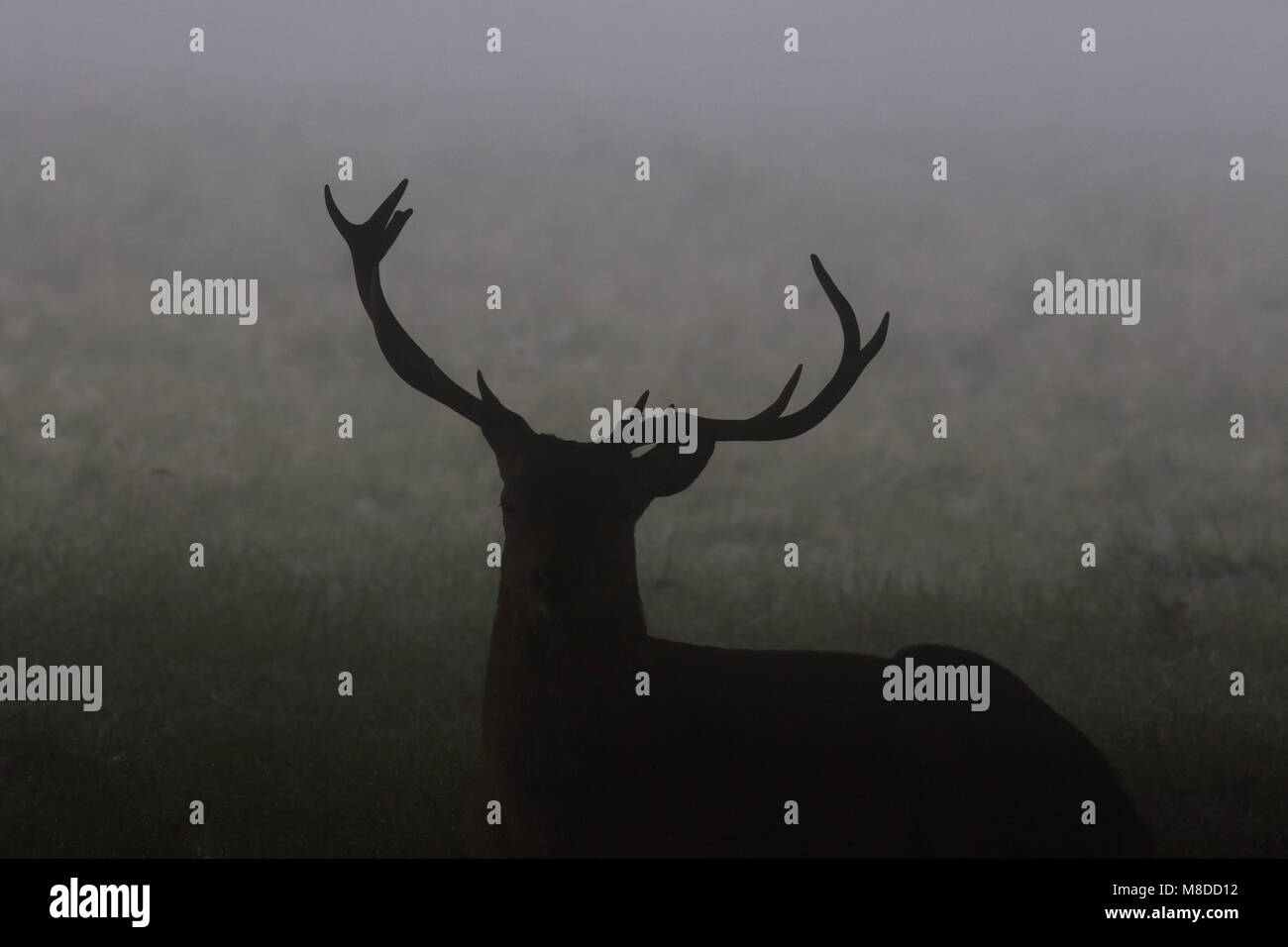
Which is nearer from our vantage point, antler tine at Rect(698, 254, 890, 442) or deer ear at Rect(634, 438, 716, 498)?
deer ear at Rect(634, 438, 716, 498)

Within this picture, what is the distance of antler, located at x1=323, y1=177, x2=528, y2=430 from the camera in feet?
15.3

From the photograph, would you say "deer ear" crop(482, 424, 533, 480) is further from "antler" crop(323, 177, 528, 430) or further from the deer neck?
the deer neck

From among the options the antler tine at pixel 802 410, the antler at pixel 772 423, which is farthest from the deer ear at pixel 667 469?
the antler tine at pixel 802 410

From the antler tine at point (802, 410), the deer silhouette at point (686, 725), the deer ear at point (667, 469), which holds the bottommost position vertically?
the deer silhouette at point (686, 725)

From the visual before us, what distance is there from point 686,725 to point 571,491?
3.13ft

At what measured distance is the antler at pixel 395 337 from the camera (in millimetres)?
4672

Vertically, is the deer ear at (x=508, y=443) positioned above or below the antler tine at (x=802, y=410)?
below

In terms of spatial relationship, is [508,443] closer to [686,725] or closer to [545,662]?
[545,662]

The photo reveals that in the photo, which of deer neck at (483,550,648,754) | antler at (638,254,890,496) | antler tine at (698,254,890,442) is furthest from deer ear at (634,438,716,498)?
deer neck at (483,550,648,754)

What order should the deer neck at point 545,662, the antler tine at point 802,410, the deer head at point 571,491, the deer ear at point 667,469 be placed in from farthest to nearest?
the antler tine at point 802,410, the deer ear at point 667,469, the deer neck at point 545,662, the deer head at point 571,491

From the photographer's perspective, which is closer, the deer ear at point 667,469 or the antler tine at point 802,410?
the deer ear at point 667,469

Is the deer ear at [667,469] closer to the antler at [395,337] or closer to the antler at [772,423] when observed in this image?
the antler at [772,423]

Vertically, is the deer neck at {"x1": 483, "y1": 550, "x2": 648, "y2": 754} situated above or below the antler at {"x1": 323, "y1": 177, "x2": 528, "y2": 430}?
below
